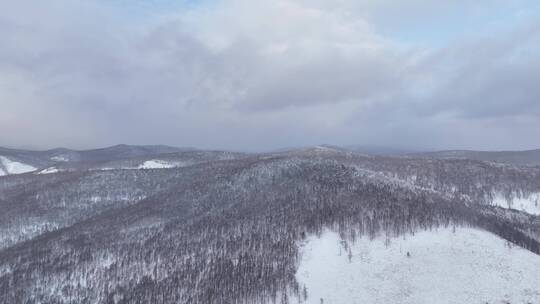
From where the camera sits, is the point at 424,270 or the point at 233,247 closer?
the point at 424,270

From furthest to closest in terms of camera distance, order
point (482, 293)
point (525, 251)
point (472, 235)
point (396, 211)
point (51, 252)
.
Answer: point (51, 252), point (396, 211), point (472, 235), point (525, 251), point (482, 293)

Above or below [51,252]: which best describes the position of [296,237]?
above

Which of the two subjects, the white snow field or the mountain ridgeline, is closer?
the white snow field

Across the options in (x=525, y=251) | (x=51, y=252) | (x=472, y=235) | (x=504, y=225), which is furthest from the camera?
(x=51, y=252)

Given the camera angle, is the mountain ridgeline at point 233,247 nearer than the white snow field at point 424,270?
No


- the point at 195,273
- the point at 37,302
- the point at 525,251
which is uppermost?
the point at 525,251

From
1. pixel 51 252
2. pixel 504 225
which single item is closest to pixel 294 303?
pixel 504 225

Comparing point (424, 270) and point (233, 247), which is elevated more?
point (424, 270)

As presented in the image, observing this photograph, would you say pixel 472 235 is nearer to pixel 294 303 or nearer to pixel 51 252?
pixel 294 303
